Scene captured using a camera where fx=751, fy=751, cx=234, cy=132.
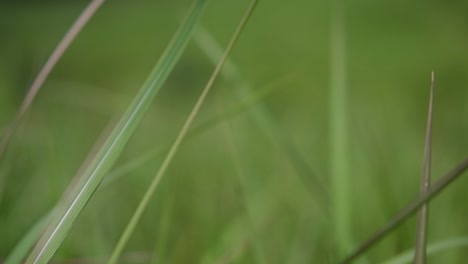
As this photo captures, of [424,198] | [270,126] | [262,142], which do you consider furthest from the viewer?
[262,142]

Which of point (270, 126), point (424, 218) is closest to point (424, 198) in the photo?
point (424, 218)

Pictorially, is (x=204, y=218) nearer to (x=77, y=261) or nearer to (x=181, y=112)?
(x=77, y=261)

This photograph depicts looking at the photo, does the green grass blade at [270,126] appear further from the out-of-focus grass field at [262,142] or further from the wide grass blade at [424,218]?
the wide grass blade at [424,218]

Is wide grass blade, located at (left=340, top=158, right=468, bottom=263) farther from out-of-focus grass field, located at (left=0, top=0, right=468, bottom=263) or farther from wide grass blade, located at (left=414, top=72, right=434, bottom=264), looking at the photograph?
out-of-focus grass field, located at (left=0, top=0, right=468, bottom=263)

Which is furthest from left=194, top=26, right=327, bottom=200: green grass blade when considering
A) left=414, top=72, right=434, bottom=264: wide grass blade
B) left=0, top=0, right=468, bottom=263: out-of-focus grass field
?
left=414, top=72, right=434, bottom=264: wide grass blade

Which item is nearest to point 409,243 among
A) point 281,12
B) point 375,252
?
point 375,252

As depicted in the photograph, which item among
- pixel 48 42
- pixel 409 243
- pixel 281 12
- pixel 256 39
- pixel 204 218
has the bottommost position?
pixel 409 243

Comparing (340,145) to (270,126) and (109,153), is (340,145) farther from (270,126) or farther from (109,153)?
Result: (109,153)
